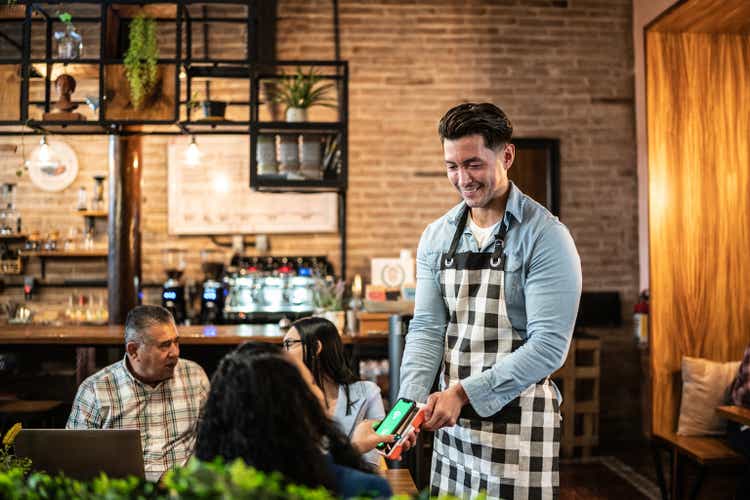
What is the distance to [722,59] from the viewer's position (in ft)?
16.0

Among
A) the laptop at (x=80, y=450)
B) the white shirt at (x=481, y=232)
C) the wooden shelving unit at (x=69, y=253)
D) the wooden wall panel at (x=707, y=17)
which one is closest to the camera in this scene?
the laptop at (x=80, y=450)

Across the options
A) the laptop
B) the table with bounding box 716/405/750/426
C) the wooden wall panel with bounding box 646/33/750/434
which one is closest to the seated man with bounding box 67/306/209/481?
the laptop

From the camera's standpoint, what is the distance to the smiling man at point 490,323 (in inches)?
80.7

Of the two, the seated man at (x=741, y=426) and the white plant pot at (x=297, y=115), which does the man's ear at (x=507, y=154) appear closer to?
the seated man at (x=741, y=426)

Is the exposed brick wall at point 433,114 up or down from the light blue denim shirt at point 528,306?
up

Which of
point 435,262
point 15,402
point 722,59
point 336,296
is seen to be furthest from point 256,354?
point 722,59

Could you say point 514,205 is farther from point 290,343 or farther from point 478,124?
point 290,343

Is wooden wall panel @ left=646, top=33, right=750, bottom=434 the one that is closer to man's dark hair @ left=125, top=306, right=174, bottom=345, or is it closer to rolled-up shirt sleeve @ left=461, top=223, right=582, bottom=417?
rolled-up shirt sleeve @ left=461, top=223, right=582, bottom=417

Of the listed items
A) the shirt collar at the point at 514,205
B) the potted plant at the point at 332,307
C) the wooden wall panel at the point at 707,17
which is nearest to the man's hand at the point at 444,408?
the shirt collar at the point at 514,205

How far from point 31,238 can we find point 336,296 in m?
3.60

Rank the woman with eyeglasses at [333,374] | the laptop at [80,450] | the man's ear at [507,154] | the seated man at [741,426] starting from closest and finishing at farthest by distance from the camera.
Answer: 1. the laptop at [80,450]
2. the man's ear at [507,154]
3. the woman with eyeglasses at [333,374]
4. the seated man at [741,426]

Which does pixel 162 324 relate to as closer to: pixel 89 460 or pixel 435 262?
pixel 89 460

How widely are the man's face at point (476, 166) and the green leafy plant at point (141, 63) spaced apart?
11.2ft

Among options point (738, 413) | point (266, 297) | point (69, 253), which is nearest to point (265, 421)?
point (738, 413)
